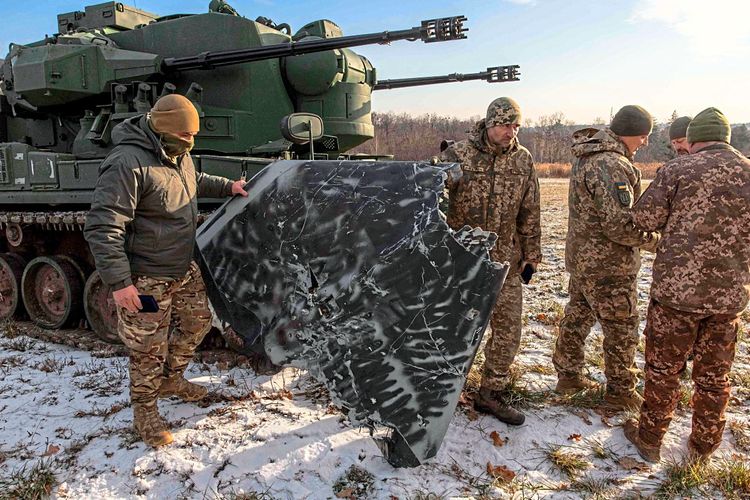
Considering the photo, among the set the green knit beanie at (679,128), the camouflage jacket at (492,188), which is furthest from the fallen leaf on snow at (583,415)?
the green knit beanie at (679,128)

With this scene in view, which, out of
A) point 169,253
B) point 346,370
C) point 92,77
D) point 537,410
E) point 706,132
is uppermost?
point 92,77

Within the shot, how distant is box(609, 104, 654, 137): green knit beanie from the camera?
388cm

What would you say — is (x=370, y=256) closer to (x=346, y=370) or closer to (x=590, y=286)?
(x=346, y=370)

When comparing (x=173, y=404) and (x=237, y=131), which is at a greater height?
(x=237, y=131)

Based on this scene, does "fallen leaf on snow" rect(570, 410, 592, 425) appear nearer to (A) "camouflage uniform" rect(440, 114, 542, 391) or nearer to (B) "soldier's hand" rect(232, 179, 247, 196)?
(A) "camouflage uniform" rect(440, 114, 542, 391)

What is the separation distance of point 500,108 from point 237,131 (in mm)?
3538

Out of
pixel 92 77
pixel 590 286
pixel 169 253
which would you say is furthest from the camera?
pixel 92 77

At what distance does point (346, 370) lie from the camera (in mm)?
2998

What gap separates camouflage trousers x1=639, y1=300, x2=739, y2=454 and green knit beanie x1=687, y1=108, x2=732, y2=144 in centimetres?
102

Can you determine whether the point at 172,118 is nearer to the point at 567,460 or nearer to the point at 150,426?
the point at 150,426

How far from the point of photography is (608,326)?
4008 millimetres

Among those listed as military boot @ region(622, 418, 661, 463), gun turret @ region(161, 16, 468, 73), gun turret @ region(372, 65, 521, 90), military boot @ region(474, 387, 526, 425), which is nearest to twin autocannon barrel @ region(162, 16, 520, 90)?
gun turret @ region(161, 16, 468, 73)

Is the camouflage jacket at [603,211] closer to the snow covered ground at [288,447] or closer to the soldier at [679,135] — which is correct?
the snow covered ground at [288,447]

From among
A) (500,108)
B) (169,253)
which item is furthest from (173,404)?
(500,108)
